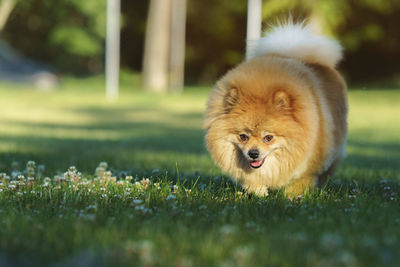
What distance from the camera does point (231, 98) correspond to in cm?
440

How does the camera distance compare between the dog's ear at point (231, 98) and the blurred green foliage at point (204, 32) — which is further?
the blurred green foliage at point (204, 32)

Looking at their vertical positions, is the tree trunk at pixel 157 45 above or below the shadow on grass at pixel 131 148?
above

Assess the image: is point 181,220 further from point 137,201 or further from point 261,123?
point 261,123

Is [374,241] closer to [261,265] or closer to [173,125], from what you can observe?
[261,265]

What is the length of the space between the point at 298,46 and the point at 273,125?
1357 millimetres

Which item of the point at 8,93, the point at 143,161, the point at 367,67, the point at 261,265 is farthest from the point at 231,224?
the point at 367,67

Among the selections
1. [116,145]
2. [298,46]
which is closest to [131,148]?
[116,145]

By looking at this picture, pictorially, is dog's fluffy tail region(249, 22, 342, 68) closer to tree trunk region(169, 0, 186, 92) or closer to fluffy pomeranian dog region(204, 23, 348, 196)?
fluffy pomeranian dog region(204, 23, 348, 196)

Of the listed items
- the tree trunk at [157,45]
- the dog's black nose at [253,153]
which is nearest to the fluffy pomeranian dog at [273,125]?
the dog's black nose at [253,153]

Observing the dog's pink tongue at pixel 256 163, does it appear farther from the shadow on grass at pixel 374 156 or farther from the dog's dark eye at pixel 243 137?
the shadow on grass at pixel 374 156

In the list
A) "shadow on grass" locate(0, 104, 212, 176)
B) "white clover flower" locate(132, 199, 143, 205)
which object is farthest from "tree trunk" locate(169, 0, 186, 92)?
"white clover flower" locate(132, 199, 143, 205)

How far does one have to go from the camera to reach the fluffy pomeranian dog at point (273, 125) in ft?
14.2

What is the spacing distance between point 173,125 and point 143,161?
8.41 metres

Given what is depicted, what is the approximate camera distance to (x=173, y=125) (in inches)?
613
